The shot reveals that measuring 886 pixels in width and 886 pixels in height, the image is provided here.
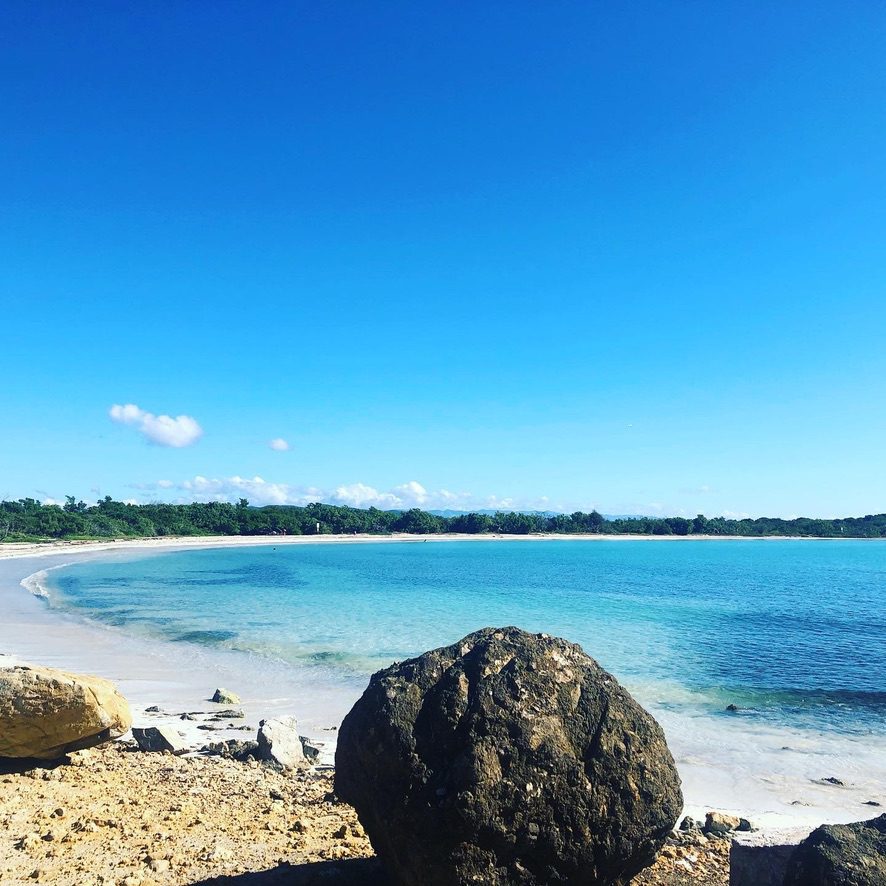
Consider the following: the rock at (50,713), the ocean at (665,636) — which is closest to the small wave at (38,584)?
the ocean at (665,636)

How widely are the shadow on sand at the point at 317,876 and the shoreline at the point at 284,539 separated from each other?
66.0 m

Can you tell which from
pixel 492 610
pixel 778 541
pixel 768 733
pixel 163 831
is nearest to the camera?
pixel 163 831

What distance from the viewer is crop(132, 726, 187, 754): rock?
9.59 metres

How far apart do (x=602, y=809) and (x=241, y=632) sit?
21.7 meters

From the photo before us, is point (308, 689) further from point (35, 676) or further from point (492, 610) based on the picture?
point (492, 610)

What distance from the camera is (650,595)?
1638 inches

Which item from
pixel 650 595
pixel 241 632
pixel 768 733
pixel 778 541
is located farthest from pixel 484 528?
pixel 768 733

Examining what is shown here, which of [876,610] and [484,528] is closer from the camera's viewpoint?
[876,610]

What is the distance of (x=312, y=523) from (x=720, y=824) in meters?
132

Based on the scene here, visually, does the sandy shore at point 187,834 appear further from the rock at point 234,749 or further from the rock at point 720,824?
the rock at point 234,749

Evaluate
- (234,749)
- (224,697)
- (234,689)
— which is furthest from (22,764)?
(234,689)

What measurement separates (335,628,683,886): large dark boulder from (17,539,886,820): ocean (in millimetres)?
5762

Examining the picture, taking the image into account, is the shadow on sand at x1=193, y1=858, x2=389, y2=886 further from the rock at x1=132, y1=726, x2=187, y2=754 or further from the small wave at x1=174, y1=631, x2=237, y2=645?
the small wave at x1=174, y1=631, x2=237, y2=645

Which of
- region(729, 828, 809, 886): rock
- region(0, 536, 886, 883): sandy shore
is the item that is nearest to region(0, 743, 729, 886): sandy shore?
region(0, 536, 886, 883): sandy shore
